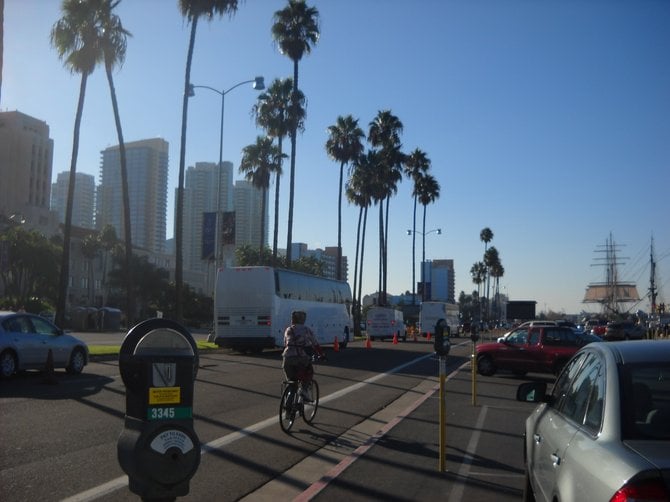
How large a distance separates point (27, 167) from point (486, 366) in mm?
99087

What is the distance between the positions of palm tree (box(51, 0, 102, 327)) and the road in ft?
43.3

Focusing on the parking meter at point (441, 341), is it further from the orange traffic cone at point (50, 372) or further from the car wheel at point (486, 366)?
the car wheel at point (486, 366)

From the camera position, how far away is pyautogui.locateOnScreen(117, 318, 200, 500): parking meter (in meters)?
4.14

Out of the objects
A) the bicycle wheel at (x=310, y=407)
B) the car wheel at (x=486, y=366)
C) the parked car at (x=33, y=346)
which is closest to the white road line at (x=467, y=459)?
the bicycle wheel at (x=310, y=407)

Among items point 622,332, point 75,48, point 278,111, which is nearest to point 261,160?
point 278,111

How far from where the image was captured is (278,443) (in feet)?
31.5

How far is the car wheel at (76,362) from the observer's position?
17578 millimetres

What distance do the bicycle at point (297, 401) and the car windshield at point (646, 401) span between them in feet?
22.2

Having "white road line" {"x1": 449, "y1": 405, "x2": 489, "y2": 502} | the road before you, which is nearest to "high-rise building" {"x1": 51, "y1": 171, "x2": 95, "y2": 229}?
the road

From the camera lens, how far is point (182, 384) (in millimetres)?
4320

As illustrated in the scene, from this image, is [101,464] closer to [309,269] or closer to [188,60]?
[188,60]

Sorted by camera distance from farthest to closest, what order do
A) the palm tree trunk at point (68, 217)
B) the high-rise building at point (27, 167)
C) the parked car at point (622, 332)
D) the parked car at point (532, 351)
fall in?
the high-rise building at point (27, 167) < the parked car at point (622, 332) < the palm tree trunk at point (68, 217) < the parked car at point (532, 351)

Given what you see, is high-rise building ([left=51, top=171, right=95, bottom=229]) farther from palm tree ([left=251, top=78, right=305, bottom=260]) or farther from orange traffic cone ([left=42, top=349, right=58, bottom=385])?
orange traffic cone ([left=42, top=349, right=58, bottom=385])

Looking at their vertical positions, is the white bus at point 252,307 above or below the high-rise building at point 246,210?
below
